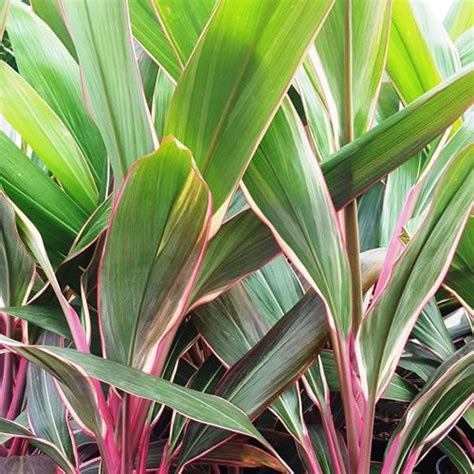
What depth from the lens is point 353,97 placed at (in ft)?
1.52

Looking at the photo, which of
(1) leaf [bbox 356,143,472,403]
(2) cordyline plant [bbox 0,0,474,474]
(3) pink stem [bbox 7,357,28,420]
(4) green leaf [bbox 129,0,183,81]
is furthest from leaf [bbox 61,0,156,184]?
(3) pink stem [bbox 7,357,28,420]

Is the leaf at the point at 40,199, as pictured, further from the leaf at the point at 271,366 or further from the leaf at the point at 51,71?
the leaf at the point at 271,366

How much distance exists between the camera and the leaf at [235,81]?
358 mm

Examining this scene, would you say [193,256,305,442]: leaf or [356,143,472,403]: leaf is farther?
[193,256,305,442]: leaf

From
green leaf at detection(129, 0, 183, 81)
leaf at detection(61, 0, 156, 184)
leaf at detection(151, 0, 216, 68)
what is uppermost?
green leaf at detection(129, 0, 183, 81)

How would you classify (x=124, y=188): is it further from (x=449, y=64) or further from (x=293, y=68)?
(x=449, y=64)

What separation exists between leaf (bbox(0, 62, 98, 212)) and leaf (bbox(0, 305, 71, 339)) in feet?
Result: 0.36

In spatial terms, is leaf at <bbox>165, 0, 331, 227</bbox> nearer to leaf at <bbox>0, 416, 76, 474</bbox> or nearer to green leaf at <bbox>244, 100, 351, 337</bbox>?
green leaf at <bbox>244, 100, 351, 337</bbox>

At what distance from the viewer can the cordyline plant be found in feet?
1.26

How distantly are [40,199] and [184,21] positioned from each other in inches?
8.6

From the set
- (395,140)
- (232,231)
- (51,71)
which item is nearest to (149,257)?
(232,231)

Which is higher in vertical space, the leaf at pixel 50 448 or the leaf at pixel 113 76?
the leaf at pixel 113 76

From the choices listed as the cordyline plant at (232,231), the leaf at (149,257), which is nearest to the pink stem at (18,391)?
the cordyline plant at (232,231)

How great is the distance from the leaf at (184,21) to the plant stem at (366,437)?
0.99 ft
